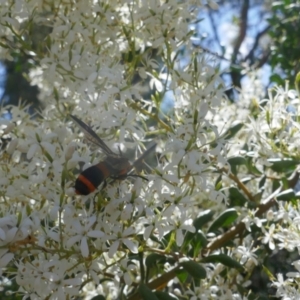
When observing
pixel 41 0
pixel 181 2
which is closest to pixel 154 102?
pixel 181 2

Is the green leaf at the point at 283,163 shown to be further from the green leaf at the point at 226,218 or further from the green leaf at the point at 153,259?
the green leaf at the point at 153,259

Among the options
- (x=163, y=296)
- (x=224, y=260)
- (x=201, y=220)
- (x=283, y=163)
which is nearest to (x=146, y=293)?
(x=163, y=296)

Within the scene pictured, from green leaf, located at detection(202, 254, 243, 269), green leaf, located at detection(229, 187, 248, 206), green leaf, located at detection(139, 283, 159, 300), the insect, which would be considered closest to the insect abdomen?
the insect

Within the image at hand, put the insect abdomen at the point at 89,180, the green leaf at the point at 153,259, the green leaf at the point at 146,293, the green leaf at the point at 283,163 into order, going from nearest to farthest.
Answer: the insect abdomen at the point at 89,180 → the green leaf at the point at 146,293 → the green leaf at the point at 153,259 → the green leaf at the point at 283,163

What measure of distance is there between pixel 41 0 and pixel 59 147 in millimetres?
414

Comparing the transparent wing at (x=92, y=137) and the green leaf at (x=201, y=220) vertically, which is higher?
the transparent wing at (x=92, y=137)

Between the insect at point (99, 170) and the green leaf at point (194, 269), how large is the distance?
0.22 meters

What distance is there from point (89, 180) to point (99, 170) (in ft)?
0.11

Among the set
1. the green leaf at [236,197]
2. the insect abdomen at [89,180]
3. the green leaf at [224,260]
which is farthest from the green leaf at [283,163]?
the insect abdomen at [89,180]

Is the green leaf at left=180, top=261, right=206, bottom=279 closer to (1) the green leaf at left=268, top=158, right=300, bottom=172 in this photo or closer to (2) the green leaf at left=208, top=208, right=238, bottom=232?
(2) the green leaf at left=208, top=208, right=238, bottom=232

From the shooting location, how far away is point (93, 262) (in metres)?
1.22

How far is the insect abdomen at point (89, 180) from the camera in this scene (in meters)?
1.15

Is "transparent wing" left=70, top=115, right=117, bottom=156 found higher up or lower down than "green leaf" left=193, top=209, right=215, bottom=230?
higher up

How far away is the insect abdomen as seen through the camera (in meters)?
1.15
